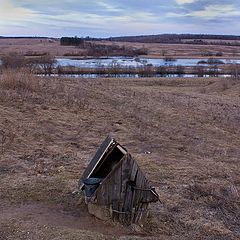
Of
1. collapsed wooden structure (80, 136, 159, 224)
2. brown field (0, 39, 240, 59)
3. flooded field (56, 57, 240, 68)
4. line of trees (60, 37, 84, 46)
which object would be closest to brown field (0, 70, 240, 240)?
collapsed wooden structure (80, 136, 159, 224)

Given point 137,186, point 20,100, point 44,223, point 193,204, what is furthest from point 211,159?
point 20,100

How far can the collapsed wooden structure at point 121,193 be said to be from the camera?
223 inches

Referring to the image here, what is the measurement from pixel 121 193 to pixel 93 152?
12.8 feet

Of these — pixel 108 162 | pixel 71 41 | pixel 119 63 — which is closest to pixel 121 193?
pixel 108 162

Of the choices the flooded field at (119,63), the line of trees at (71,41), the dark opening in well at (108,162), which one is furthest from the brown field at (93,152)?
the line of trees at (71,41)

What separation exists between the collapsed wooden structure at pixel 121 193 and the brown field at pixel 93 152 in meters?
0.16

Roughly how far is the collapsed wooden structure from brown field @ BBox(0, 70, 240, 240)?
164 millimetres

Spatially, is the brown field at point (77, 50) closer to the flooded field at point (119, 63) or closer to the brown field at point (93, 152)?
the flooded field at point (119, 63)

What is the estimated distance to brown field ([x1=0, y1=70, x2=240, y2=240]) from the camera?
5797mm

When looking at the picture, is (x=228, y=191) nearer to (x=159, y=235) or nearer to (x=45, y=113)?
(x=159, y=235)

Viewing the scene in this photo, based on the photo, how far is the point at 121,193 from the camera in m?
5.72

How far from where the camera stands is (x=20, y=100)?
14625 millimetres

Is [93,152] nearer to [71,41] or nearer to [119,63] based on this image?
[119,63]

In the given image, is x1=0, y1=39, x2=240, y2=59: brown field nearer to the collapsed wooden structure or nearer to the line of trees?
the line of trees
